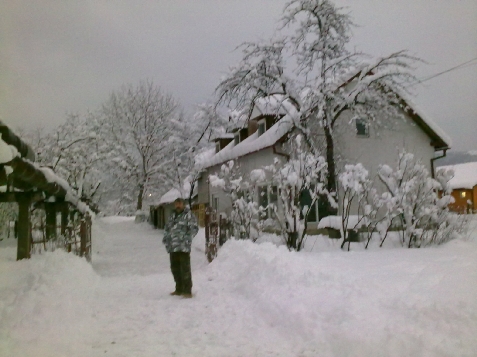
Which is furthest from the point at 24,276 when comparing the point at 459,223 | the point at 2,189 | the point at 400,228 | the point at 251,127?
the point at 251,127

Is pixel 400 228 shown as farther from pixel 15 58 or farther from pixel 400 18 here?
pixel 15 58

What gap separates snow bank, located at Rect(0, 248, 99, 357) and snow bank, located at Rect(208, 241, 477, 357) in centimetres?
174

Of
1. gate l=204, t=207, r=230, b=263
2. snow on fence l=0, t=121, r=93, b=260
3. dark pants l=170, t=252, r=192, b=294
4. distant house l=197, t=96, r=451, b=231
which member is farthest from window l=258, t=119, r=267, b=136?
dark pants l=170, t=252, r=192, b=294

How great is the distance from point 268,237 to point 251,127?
6.95 metres

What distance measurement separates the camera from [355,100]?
970 centimetres

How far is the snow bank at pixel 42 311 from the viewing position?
3133mm

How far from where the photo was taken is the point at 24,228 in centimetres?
642

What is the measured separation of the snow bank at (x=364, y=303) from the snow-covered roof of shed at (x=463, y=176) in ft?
6.87

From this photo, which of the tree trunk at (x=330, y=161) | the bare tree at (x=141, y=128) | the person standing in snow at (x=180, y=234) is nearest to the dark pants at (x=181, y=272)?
the person standing in snow at (x=180, y=234)

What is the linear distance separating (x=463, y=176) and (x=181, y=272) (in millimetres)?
5780

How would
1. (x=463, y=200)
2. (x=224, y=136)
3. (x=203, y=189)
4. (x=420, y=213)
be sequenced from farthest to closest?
(x=203, y=189)
(x=224, y=136)
(x=463, y=200)
(x=420, y=213)

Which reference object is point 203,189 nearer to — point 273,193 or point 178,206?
point 273,193

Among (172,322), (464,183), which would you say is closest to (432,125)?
(464,183)

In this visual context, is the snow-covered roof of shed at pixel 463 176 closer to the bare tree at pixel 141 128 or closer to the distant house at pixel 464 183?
the distant house at pixel 464 183
